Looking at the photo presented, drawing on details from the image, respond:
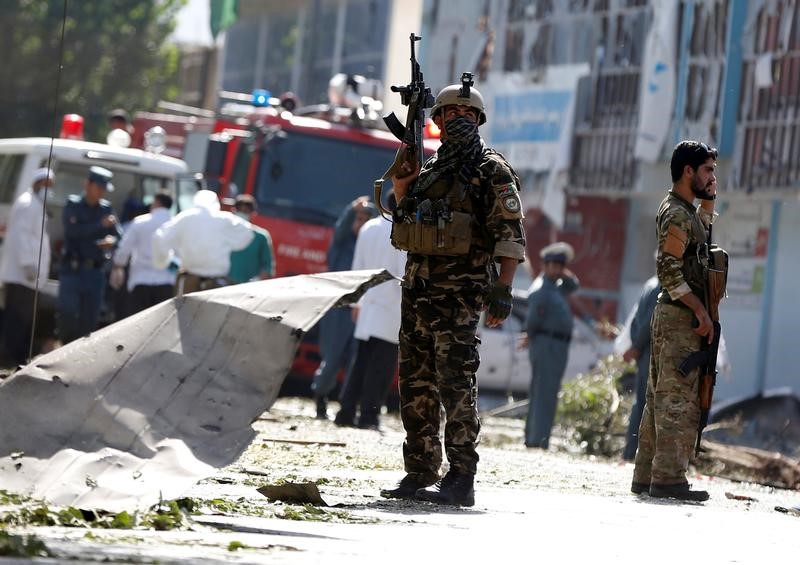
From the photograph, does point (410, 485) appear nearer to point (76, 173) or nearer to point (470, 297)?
point (470, 297)

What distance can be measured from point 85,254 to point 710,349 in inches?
343

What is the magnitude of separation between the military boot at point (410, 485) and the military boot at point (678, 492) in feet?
4.92

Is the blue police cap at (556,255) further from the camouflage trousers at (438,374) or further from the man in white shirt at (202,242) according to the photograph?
the camouflage trousers at (438,374)

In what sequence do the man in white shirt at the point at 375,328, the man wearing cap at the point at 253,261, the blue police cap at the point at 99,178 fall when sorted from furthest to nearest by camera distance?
the blue police cap at the point at 99,178 → the man wearing cap at the point at 253,261 → the man in white shirt at the point at 375,328

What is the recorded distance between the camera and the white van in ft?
58.6

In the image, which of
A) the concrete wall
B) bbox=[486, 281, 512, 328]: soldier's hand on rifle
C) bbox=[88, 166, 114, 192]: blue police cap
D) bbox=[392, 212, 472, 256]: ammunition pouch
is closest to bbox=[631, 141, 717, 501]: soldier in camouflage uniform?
bbox=[486, 281, 512, 328]: soldier's hand on rifle

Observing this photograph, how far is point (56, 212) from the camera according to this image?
17969 mm

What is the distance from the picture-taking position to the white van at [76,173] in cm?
1788

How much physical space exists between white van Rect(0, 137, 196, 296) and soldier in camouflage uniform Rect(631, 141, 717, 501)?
31.7ft

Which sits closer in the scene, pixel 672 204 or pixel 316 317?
pixel 316 317

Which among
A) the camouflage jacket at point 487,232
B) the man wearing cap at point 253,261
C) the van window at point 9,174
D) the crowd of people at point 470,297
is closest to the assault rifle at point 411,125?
the crowd of people at point 470,297

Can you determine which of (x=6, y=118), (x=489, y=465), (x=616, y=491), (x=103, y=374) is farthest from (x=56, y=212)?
(x=6, y=118)

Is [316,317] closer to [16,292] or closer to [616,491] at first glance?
[616,491]

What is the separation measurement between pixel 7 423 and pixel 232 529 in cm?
114
